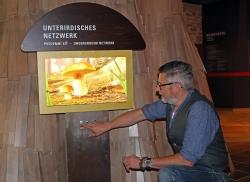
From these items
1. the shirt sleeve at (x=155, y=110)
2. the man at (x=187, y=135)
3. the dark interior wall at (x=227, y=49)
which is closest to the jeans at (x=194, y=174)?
the man at (x=187, y=135)

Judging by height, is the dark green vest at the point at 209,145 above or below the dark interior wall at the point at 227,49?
below

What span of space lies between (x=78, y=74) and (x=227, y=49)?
8.77 meters

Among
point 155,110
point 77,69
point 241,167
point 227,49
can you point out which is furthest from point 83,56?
point 227,49

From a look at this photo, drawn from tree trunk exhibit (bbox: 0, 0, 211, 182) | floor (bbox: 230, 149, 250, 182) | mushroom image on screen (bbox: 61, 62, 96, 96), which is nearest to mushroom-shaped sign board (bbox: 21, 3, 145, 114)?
mushroom image on screen (bbox: 61, 62, 96, 96)

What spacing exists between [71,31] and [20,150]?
973 millimetres

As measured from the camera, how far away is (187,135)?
7.57 ft

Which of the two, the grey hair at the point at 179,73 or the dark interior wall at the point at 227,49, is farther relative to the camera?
the dark interior wall at the point at 227,49

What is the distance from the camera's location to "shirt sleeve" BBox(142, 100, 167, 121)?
2.76 m

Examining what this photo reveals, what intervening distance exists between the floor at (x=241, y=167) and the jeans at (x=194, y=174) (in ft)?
6.38

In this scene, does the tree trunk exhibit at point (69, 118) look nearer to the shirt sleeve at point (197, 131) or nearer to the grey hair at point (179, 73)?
the grey hair at point (179, 73)

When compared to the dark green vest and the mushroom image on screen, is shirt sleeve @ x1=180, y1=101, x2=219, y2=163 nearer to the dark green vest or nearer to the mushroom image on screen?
the dark green vest

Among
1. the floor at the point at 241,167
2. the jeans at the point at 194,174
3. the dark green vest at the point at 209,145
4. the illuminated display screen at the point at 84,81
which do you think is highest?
the illuminated display screen at the point at 84,81

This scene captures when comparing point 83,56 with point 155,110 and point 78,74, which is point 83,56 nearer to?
point 78,74

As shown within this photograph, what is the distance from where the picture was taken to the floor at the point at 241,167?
437cm
